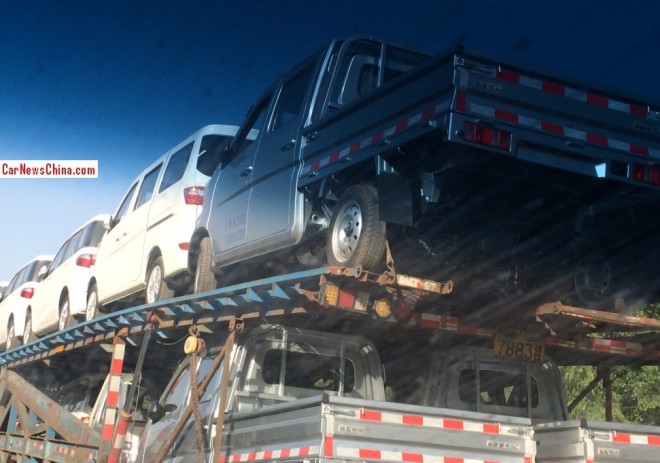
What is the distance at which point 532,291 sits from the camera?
253 inches

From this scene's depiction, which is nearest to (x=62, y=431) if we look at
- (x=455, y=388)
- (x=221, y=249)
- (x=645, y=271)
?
(x=221, y=249)

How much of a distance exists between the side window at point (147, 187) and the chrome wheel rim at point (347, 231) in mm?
4779

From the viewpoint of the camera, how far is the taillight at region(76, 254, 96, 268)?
1280 centimetres

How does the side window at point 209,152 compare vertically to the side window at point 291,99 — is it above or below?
above

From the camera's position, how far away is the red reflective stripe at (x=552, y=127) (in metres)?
5.37

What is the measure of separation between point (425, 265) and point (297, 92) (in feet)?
6.49

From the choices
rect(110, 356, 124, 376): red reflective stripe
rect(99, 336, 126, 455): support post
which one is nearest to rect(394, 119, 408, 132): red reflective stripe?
rect(99, 336, 126, 455): support post

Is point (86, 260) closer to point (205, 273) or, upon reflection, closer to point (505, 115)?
point (205, 273)

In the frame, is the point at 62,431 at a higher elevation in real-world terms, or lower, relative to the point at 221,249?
lower

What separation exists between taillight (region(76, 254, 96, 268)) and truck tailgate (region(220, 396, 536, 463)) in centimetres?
760

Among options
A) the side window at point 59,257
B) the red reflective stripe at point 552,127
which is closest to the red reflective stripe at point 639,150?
the red reflective stripe at point 552,127

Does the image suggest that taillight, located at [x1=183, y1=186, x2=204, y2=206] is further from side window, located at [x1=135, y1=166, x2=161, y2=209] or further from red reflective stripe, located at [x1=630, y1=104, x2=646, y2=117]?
red reflective stripe, located at [x1=630, y1=104, x2=646, y2=117]

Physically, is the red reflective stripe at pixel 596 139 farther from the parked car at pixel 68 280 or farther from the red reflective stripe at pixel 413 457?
the parked car at pixel 68 280

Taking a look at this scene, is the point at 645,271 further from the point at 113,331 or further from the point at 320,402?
the point at 113,331
